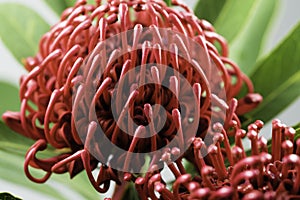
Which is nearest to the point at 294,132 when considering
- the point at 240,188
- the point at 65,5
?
the point at 240,188

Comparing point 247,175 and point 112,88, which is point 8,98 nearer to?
point 112,88

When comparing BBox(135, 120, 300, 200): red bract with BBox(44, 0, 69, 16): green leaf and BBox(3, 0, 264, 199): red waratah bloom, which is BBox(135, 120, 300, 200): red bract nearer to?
BBox(3, 0, 264, 199): red waratah bloom

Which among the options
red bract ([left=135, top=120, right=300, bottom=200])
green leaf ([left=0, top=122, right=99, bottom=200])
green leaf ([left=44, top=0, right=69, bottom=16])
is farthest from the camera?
green leaf ([left=44, top=0, right=69, bottom=16])

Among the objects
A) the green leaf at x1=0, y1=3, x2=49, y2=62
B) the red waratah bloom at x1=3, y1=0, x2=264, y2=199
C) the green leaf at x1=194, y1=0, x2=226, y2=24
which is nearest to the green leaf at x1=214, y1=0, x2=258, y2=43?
the green leaf at x1=194, y1=0, x2=226, y2=24

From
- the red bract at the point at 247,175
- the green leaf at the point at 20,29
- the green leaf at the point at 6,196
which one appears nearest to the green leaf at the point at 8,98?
the green leaf at the point at 20,29

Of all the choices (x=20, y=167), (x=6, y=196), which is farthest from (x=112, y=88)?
(x=20, y=167)

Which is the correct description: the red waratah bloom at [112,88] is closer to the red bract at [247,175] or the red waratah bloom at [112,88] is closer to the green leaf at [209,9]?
the red bract at [247,175]

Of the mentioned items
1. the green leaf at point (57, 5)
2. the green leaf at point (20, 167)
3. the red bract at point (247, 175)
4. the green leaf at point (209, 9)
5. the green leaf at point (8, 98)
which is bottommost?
the green leaf at point (20, 167)
